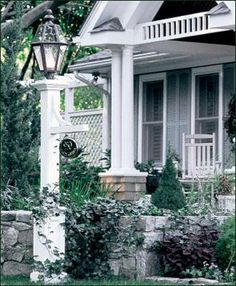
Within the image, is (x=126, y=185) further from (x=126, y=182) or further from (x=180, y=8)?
(x=180, y=8)

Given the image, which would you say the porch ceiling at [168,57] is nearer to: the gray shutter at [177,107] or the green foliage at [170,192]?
the gray shutter at [177,107]

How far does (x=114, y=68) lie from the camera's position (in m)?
16.1

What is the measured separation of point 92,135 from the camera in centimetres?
2041

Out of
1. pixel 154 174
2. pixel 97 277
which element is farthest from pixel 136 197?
pixel 97 277

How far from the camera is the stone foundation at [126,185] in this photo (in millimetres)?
15663

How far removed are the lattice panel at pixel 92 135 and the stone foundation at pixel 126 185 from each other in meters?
4.21

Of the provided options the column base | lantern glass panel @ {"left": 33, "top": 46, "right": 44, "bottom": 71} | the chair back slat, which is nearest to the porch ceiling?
the chair back slat

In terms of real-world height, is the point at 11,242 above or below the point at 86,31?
below

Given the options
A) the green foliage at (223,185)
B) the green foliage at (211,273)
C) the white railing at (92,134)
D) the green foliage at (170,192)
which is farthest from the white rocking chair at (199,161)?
the green foliage at (211,273)

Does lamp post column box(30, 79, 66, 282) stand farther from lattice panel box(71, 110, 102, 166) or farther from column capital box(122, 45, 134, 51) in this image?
lattice panel box(71, 110, 102, 166)

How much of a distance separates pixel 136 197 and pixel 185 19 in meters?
2.78

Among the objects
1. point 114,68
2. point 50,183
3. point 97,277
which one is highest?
point 114,68

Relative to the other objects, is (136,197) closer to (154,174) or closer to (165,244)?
(154,174)

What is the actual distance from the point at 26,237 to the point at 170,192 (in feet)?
6.15
